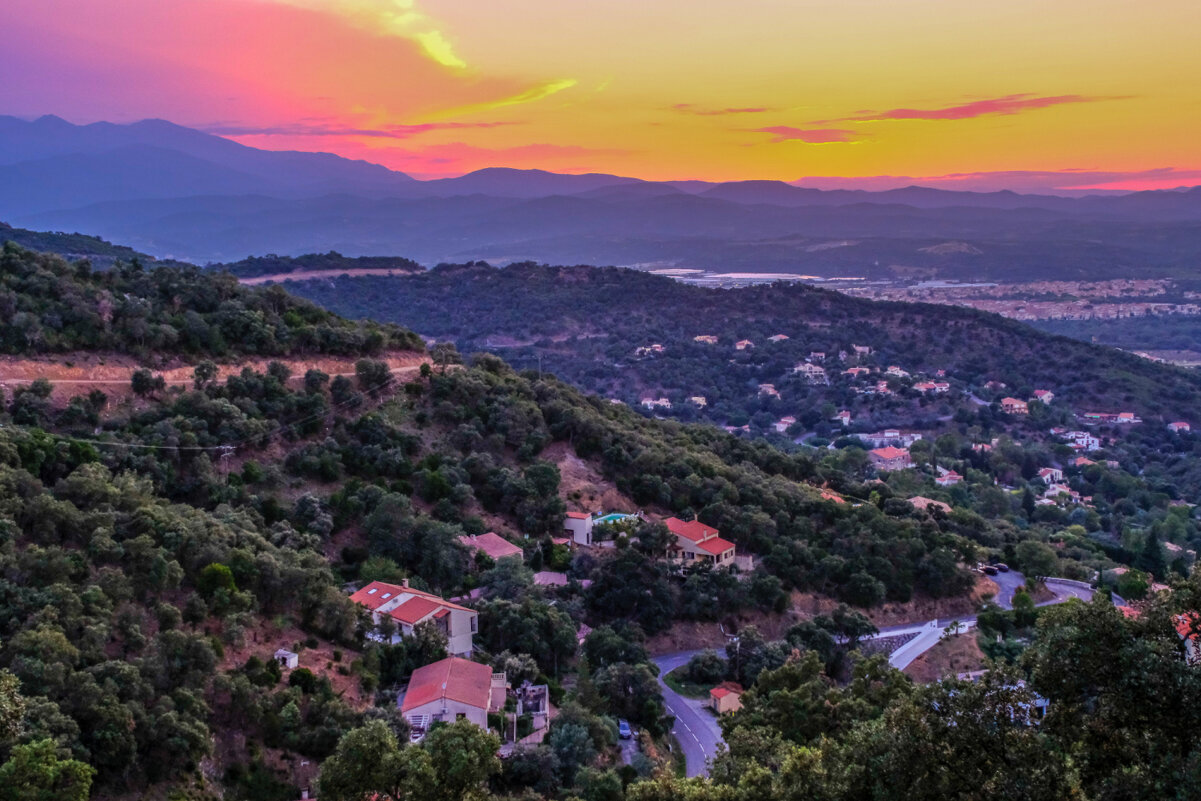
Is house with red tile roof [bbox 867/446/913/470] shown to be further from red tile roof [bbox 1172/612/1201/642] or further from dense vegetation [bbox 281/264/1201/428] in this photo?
red tile roof [bbox 1172/612/1201/642]

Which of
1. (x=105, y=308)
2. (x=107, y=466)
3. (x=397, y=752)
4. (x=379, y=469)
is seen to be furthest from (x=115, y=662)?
(x=105, y=308)

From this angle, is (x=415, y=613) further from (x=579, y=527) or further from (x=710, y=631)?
(x=710, y=631)

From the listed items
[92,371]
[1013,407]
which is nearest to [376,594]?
[92,371]

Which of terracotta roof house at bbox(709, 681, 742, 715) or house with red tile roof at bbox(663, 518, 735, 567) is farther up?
house with red tile roof at bbox(663, 518, 735, 567)

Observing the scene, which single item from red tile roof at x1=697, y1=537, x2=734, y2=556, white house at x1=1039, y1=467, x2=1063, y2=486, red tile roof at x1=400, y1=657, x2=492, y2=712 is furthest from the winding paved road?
white house at x1=1039, y1=467, x2=1063, y2=486

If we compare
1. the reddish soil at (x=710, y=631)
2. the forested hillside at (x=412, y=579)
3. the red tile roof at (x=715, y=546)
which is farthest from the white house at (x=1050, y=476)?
the reddish soil at (x=710, y=631)

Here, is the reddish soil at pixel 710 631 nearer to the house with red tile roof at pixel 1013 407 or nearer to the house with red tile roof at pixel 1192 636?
the house with red tile roof at pixel 1192 636
